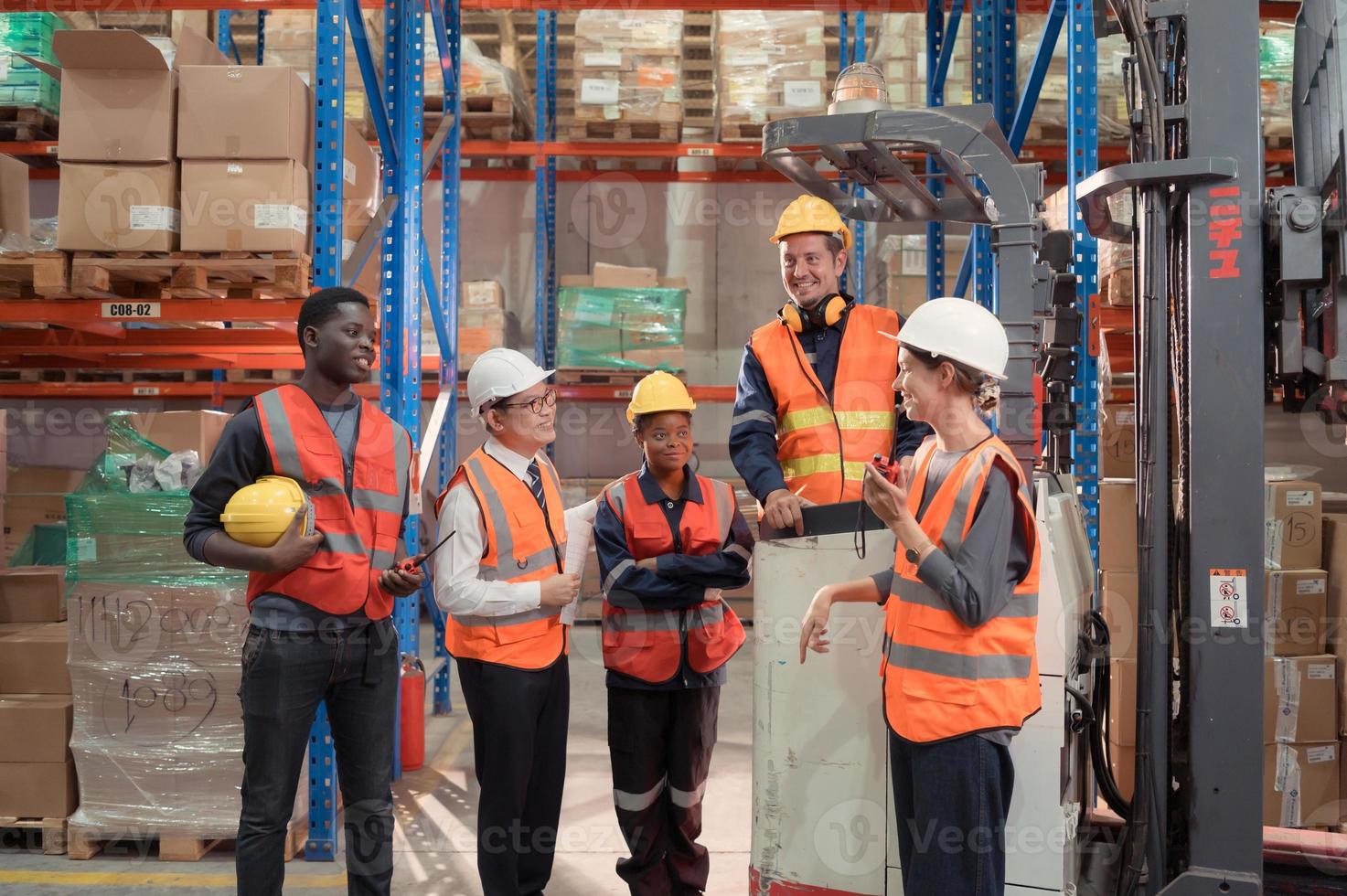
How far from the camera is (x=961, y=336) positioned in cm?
244

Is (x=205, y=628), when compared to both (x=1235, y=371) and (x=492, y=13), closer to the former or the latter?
(x=1235, y=371)

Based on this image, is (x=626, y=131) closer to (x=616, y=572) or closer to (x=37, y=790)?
(x=616, y=572)

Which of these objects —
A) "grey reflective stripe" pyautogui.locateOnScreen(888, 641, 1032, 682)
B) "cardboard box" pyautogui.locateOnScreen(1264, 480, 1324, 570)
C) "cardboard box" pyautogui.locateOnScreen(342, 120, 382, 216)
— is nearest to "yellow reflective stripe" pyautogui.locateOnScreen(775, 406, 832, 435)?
"grey reflective stripe" pyautogui.locateOnScreen(888, 641, 1032, 682)

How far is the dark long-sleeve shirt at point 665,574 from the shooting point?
3.46 metres

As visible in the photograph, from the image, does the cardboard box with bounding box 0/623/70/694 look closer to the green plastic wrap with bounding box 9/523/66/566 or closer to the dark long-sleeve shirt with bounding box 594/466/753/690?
the dark long-sleeve shirt with bounding box 594/466/753/690

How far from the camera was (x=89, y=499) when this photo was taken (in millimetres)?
4586

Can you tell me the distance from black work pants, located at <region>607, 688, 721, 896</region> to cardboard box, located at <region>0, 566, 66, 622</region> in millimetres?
3586

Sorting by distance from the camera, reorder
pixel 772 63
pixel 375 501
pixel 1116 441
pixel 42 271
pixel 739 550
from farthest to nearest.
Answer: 1. pixel 772 63
2. pixel 1116 441
3. pixel 42 271
4. pixel 739 550
5. pixel 375 501

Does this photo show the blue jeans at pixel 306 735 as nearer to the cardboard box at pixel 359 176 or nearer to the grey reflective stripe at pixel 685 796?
the grey reflective stripe at pixel 685 796

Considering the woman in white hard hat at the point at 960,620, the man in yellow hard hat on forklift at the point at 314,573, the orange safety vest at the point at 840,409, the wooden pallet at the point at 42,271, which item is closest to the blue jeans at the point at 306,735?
the man in yellow hard hat on forklift at the point at 314,573

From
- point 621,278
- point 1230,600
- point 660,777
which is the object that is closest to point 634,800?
point 660,777

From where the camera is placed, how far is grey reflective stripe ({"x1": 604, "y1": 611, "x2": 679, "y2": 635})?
138 inches

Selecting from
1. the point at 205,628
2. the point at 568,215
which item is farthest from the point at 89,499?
the point at 568,215

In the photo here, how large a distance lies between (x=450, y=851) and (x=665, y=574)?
207 centimetres
